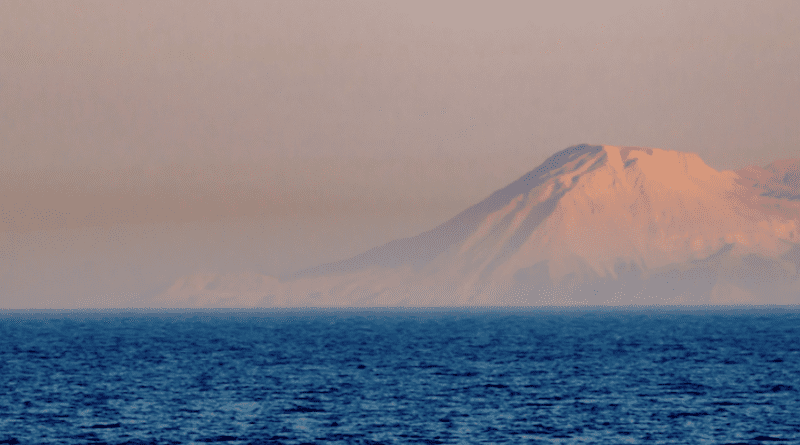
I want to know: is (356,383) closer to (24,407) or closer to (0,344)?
(24,407)

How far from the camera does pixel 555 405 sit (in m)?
72.9

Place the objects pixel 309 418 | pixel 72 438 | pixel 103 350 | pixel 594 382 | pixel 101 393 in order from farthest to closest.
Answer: pixel 103 350
pixel 594 382
pixel 101 393
pixel 309 418
pixel 72 438

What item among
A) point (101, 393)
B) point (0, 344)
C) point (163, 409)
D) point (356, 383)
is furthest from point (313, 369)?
point (0, 344)

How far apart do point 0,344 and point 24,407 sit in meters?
96.5

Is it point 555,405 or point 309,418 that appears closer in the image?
point 309,418

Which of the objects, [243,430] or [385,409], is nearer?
[243,430]

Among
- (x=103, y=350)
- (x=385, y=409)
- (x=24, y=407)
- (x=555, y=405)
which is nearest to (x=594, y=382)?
(x=555, y=405)

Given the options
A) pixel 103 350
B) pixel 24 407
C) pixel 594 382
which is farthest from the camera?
pixel 103 350

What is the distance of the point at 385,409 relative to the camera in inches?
2790

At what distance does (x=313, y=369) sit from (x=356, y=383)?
15.4 m

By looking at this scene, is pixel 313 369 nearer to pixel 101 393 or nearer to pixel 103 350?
pixel 101 393

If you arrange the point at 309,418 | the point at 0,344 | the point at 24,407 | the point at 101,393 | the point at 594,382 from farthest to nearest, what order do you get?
the point at 0,344 < the point at 594,382 < the point at 101,393 < the point at 24,407 < the point at 309,418

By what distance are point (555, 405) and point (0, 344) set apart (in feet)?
377

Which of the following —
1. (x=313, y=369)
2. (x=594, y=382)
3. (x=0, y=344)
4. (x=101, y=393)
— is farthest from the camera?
(x=0, y=344)
